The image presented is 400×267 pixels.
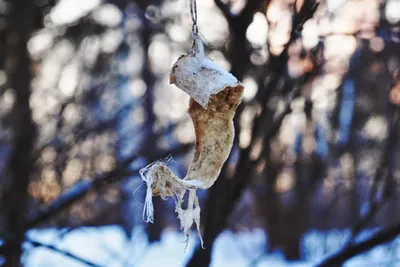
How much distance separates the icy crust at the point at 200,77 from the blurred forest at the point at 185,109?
0.36 m

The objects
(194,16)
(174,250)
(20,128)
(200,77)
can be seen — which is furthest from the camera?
(174,250)

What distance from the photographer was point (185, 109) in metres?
5.60

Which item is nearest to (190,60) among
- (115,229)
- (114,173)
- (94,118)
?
(114,173)

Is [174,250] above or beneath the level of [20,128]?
beneath

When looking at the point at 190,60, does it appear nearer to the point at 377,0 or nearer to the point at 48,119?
the point at 377,0

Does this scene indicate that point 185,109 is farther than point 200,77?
Yes

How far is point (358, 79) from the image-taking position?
32.8 ft

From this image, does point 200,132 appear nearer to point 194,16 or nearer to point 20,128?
point 194,16

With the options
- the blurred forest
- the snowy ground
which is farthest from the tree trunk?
the snowy ground

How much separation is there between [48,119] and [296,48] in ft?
9.87

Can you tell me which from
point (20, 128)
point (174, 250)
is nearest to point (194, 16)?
point (20, 128)

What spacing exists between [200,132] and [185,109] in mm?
3986

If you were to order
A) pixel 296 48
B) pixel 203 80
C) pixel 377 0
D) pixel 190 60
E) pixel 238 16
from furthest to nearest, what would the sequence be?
pixel 377 0, pixel 296 48, pixel 238 16, pixel 190 60, pixel 203 80

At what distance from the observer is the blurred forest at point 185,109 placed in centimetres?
323
